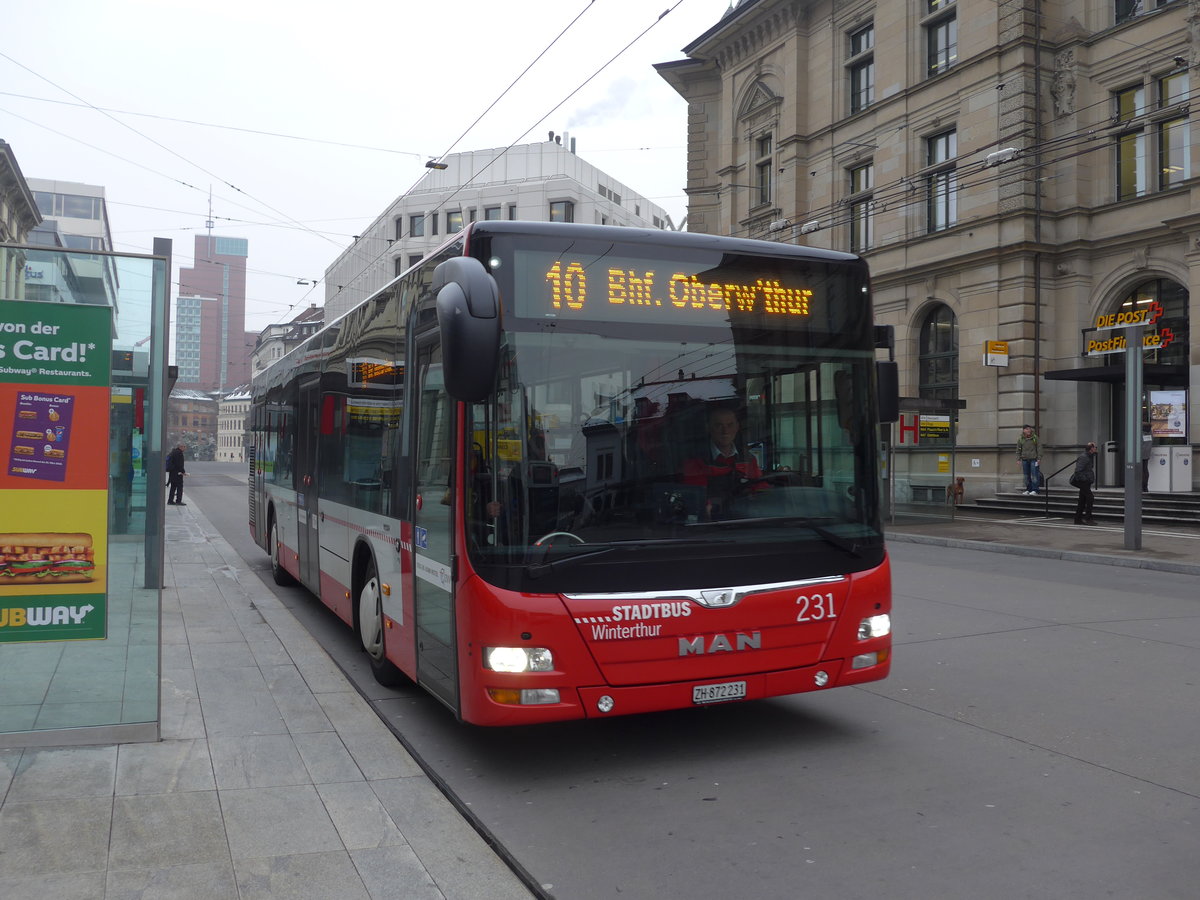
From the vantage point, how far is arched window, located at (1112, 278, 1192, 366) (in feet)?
79.8

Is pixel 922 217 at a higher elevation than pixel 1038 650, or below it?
higher

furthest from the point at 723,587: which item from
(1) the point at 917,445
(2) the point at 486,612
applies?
(1) the point at 917,445

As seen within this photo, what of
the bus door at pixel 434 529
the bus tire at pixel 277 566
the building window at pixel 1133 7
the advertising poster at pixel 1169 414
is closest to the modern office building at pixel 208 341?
the building window at pixel 1133 7

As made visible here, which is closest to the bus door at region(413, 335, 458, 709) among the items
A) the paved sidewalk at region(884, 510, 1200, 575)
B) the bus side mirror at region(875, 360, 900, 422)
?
the bus side mirror at region(875, 360, 900, 422)

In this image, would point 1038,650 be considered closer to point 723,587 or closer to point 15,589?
point 723,587

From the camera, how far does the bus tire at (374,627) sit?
696 cm

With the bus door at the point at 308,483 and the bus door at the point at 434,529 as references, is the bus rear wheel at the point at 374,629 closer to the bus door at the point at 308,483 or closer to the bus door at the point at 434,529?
the bus door at the point at 434,529

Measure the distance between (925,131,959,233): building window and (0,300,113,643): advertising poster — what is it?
89.1ft

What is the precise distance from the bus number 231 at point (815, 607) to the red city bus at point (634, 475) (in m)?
0.02

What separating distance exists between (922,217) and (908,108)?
324cm

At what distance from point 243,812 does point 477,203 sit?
73897 millimetres

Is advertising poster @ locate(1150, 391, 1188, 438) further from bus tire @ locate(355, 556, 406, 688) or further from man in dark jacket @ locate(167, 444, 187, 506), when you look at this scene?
man in dark jacket @ locate(167, 444, 187, 506)

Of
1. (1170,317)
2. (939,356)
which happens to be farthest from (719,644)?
(939,356)

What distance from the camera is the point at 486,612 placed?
4.89 m
